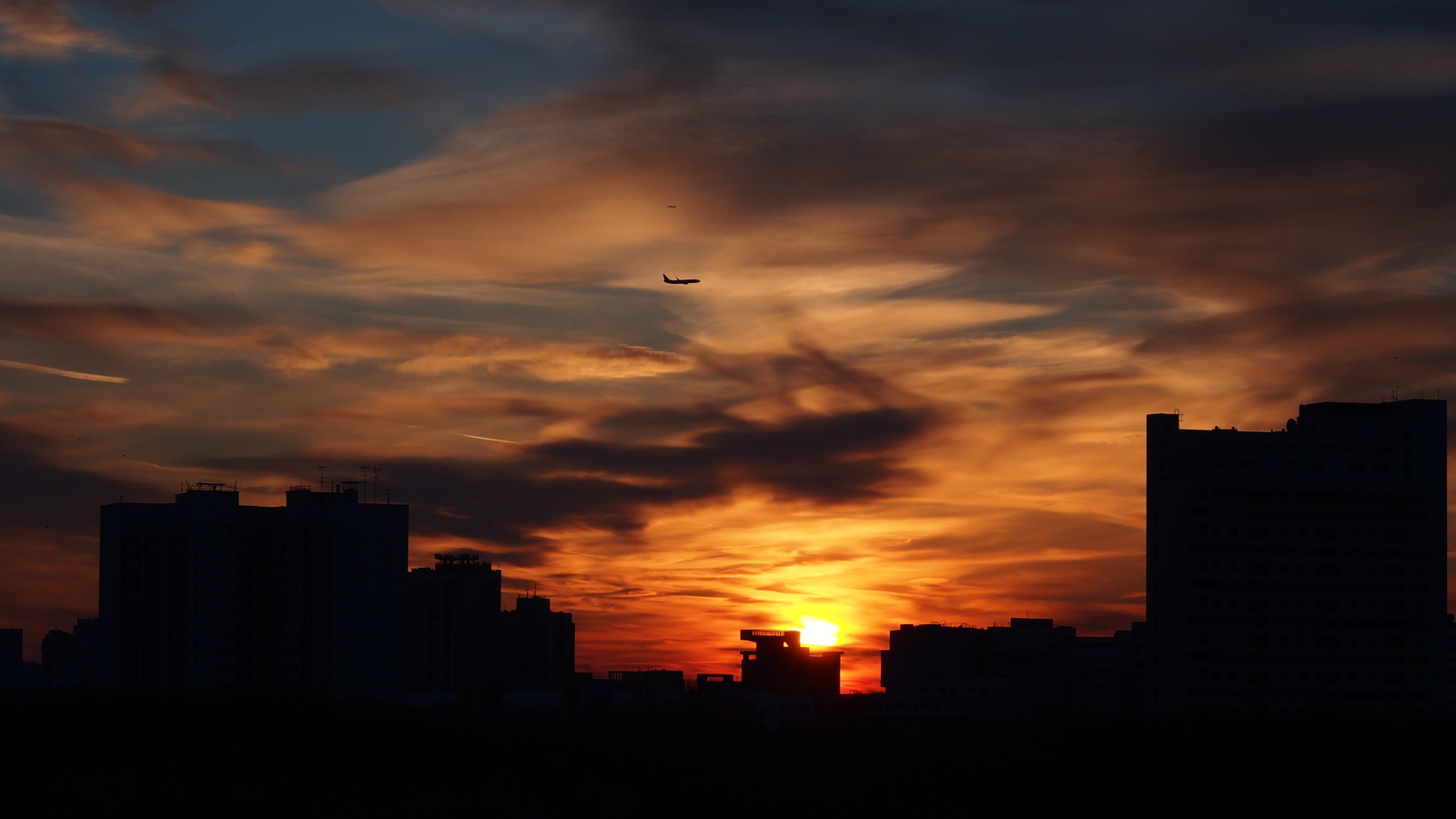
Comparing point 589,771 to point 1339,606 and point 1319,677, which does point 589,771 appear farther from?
point 1339,606

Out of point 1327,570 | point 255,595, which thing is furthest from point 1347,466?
point 255,595

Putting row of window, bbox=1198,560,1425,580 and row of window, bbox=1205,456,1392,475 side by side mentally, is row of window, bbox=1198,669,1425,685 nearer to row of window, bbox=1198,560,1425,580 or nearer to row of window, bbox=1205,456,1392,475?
row of window, bbox=1198,560,1425,580

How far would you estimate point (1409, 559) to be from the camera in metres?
200

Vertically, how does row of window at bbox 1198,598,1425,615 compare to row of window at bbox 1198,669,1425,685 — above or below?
above

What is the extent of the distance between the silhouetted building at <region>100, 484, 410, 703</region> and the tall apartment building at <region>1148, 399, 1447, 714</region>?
92.2 meters

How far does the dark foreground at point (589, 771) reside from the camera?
88750mm

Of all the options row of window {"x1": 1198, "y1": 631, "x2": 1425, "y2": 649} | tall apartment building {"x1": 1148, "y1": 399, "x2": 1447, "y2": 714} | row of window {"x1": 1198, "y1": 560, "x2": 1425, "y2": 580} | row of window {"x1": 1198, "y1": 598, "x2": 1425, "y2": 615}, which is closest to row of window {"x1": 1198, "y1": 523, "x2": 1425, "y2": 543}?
tall apartment building {"x1": 1148, "y1": 399, "x2": 1447, "y2": 714}

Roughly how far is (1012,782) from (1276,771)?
604 inches

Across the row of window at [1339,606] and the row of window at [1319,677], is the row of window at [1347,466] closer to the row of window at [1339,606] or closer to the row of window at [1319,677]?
the row of window at [1339,606]

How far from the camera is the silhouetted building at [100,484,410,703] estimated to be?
150750 millimetres

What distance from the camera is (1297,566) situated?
650ft

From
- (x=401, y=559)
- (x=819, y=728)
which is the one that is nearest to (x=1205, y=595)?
(x=819, y=728)

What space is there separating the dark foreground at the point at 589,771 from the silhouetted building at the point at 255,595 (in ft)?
127

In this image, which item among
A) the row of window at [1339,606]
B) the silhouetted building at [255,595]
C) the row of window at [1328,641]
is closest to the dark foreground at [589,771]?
the silhouetted building at [255,595]
